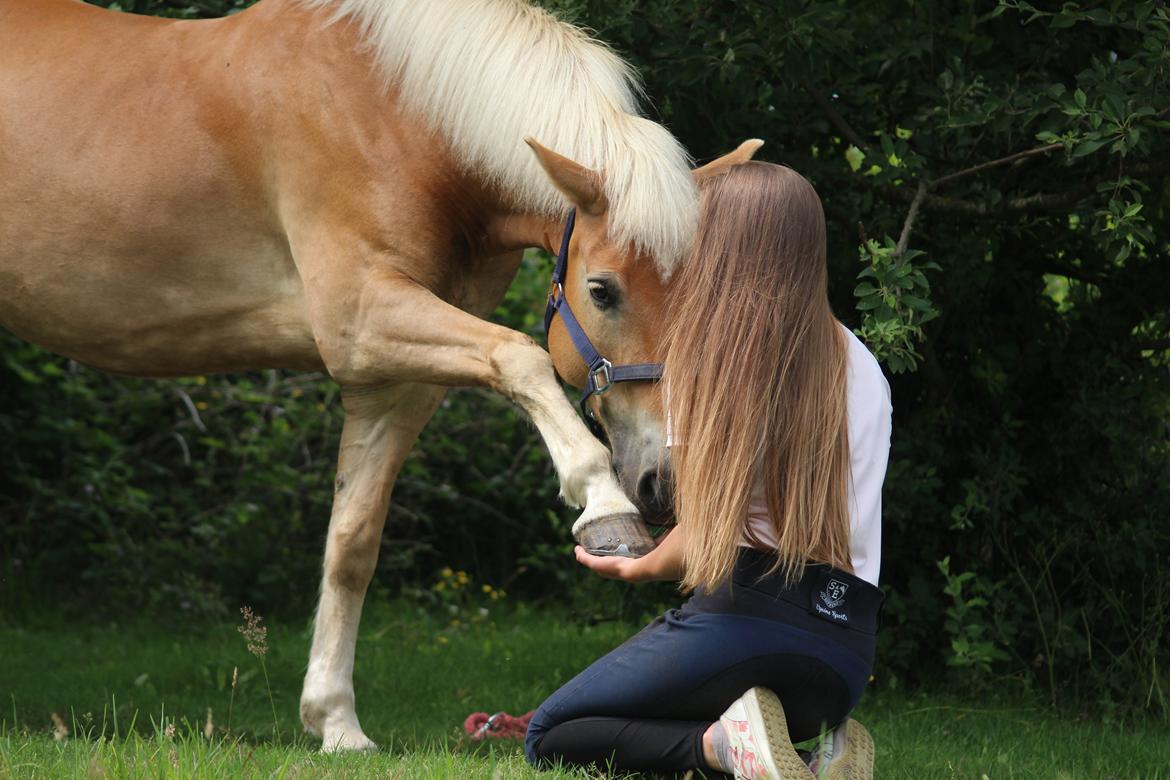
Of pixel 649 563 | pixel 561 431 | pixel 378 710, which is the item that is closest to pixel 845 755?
pixel 649 563

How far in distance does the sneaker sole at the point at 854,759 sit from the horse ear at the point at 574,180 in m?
1.38

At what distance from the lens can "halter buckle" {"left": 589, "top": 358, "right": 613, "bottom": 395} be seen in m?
3.16

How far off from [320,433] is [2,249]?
10.6ft

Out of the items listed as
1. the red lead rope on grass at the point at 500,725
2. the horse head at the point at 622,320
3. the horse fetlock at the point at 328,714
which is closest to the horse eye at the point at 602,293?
the horse head at the point at 622,320

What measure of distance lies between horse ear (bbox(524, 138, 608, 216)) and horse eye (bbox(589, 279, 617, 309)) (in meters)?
0.19

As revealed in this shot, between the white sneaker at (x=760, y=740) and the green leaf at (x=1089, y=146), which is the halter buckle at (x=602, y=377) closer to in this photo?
the white sneaker at (x=760, y=740)

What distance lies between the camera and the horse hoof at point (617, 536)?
286 cm

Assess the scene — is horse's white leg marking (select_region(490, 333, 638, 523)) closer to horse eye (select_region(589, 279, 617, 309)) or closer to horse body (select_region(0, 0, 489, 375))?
horse eye (select_region(589, 279, 617, 309))

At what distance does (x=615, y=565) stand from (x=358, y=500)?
1.52 metres

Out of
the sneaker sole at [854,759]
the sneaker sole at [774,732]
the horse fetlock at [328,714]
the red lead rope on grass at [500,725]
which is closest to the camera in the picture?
the sneaker sole at [774,732]

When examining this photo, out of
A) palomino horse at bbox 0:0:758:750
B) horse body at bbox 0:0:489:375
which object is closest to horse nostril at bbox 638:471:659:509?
palomino horse at bbox 0:0:758:750

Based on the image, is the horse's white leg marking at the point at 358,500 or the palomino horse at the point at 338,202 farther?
the horse's white leg marking at the point at 358,500

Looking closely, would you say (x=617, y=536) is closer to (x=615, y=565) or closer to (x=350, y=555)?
(x=615, y=565)

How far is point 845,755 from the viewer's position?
2.74 m
